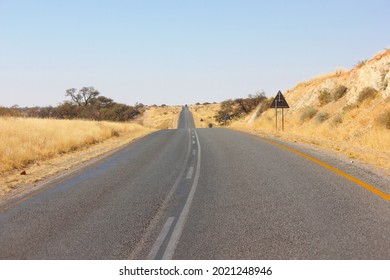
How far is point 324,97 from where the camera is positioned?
3688cm

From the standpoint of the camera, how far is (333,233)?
532cm

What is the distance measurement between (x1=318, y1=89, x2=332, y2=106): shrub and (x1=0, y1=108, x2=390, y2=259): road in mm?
26865

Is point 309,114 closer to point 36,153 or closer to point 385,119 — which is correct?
point 385,119

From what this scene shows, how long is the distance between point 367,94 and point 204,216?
78.3 ft

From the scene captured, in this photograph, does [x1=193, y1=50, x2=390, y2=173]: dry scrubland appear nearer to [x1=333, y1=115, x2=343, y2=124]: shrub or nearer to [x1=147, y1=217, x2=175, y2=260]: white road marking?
[x1=333, y1=115, x2=343, y2=124]: shrub

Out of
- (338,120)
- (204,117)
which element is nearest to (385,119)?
(338,120)

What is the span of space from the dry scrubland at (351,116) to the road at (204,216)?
365 centimetres

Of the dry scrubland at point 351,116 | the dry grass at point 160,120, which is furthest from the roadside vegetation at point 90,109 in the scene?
the dry scrubland at point 351,116

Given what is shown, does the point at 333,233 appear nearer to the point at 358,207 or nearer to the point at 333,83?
the point at 358,207

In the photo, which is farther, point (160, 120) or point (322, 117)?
point (160, 120)

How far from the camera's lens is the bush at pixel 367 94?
26805mm

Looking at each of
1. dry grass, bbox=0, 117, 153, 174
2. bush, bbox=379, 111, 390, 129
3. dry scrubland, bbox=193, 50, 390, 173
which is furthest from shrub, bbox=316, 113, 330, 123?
dry grass, bbox=0, 117, 153, 174

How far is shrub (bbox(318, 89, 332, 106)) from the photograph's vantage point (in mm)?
36250

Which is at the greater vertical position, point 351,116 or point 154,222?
point 351,116
